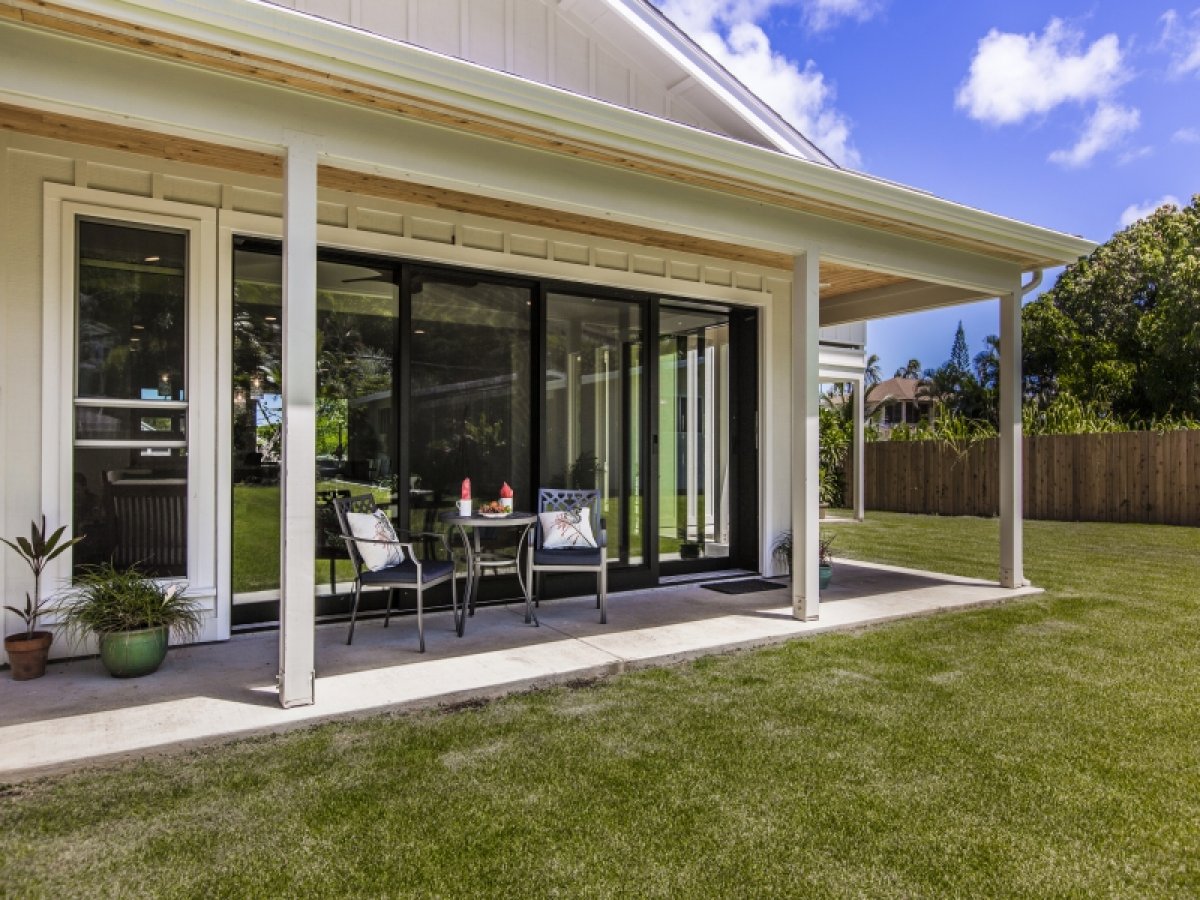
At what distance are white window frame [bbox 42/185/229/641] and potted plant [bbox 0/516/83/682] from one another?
0.43 feet

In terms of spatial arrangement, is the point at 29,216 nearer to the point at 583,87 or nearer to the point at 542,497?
the point at 542,497

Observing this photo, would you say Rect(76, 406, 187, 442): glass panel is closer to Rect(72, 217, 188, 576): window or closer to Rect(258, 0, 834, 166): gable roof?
Rect(72, 217, 188, 576): window

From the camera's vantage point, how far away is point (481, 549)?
17.0 ft

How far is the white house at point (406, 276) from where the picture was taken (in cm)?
316

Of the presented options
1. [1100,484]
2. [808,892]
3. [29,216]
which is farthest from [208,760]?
[1100,484]

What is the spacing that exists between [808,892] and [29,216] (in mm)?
4631

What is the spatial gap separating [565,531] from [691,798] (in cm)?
277

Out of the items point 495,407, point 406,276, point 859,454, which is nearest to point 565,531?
point 495,407

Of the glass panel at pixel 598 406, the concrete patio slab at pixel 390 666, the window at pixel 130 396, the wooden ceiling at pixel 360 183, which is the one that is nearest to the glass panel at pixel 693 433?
the glass panel at pixel 598 406

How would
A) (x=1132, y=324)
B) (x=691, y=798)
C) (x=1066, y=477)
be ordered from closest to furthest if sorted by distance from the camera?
(x=691, y=798), (x=1066, y=477), (x=1132, y=324)

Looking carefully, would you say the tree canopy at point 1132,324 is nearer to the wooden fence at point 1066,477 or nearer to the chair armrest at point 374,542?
the wooden fence at point 1066,477

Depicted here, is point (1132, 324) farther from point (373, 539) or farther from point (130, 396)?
point (130, 396)

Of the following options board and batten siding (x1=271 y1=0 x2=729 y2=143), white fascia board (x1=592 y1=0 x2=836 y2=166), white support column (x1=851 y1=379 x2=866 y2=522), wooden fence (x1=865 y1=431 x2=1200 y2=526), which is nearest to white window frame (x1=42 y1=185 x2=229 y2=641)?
board and batten siding (x1=271 y1=0 x2=729 y2=143)

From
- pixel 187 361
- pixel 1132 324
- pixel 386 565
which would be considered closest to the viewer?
pixel 187 361
